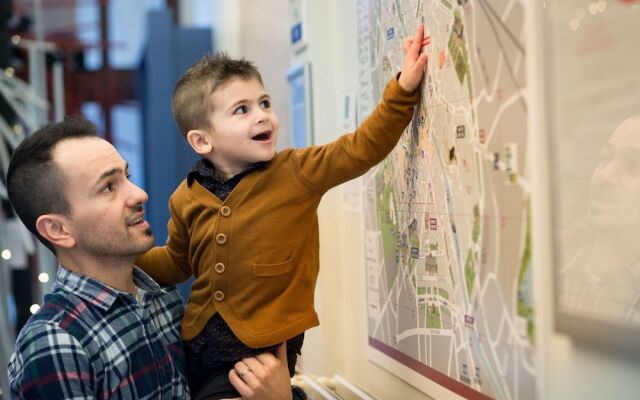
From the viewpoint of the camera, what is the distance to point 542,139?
1116mm

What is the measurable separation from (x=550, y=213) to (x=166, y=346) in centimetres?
95

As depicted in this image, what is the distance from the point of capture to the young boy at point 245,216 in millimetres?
1608

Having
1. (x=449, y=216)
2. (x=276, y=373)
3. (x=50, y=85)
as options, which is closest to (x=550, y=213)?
(x=449, y=216)

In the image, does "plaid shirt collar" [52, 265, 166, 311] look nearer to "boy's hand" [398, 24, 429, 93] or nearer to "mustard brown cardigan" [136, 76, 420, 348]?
"mustard brown cardigan" [136, 76, 420, 348]

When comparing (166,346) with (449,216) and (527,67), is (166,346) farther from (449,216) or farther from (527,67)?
(527,67)

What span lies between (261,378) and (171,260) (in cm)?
41

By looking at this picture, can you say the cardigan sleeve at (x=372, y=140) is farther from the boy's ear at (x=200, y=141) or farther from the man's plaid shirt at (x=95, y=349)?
the man's plaid shirt at (x=95, y=349)

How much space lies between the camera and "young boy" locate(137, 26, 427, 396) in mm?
1608

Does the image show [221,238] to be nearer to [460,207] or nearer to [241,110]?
[241,110]

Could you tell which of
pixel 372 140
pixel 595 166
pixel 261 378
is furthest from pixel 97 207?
pixel 595 166

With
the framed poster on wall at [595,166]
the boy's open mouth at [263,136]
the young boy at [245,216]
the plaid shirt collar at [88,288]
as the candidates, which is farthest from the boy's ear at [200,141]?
the framed poster on wall at [595,166]

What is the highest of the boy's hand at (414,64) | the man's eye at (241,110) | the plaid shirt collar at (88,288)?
the boy's hand at (414,64)

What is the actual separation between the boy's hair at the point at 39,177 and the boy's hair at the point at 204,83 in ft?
0.80

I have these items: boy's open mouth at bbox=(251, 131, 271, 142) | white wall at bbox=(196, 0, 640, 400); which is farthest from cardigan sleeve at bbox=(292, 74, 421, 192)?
white wall at bbox=(196, 0, 640, 400)
